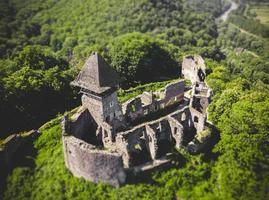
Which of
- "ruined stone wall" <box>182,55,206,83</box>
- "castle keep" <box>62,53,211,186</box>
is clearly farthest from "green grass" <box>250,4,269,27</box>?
"castle keep" <box>62,53,211,186</box>

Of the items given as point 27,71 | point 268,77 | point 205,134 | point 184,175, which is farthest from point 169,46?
point 184,175

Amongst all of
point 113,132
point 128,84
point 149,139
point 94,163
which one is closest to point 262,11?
point 128,84

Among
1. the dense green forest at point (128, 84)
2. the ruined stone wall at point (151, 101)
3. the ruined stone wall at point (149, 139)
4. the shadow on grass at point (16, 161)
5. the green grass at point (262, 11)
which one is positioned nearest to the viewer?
the ruined stone wall at point (149, 139)

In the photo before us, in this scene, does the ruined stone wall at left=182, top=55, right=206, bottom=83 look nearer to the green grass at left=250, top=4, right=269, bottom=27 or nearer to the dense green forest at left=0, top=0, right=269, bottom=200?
the dense green forest at left=0, top=0, right=269, bottom=200

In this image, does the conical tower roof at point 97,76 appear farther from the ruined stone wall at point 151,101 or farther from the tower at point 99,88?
Result: the ruined stone wall at point 151,101

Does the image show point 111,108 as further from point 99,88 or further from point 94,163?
point 94,163

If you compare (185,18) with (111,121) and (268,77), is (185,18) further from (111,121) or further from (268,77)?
(111,121)

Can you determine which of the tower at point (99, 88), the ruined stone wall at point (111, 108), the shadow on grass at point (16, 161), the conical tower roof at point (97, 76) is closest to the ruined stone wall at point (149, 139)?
the tower at point (99, 88)
